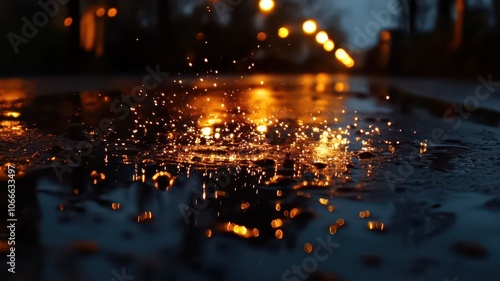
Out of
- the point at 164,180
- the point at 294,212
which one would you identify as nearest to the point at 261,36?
the point at 164,180

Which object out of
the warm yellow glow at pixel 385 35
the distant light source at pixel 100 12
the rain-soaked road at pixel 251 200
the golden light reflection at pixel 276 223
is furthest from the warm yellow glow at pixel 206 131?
the distant light source at pixel 100 12

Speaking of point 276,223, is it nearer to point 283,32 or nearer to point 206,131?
point 206,131

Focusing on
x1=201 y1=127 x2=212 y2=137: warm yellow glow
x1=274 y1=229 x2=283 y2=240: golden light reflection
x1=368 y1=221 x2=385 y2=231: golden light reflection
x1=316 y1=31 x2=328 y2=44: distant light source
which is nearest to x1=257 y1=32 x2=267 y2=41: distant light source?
x1=316 y1=31 x2=328 y2=44: distant light source

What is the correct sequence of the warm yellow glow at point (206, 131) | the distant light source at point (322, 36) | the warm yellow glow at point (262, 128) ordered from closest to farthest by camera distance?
the warm yellow glow at point (206, 131), the warm yellow glow at point (262, 128), the distant light source at point (322, 36)

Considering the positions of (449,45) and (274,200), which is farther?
(449,45)

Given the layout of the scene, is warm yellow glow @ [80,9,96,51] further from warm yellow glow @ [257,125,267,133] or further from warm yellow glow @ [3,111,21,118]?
warm yellow glow @ [257,125,267,133]

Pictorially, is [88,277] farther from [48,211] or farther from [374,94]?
[374,94]

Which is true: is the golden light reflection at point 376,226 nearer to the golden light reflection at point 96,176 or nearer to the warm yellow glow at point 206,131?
the golden light reflection at point 96,176

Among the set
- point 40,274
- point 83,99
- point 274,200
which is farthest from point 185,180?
point 83,99
